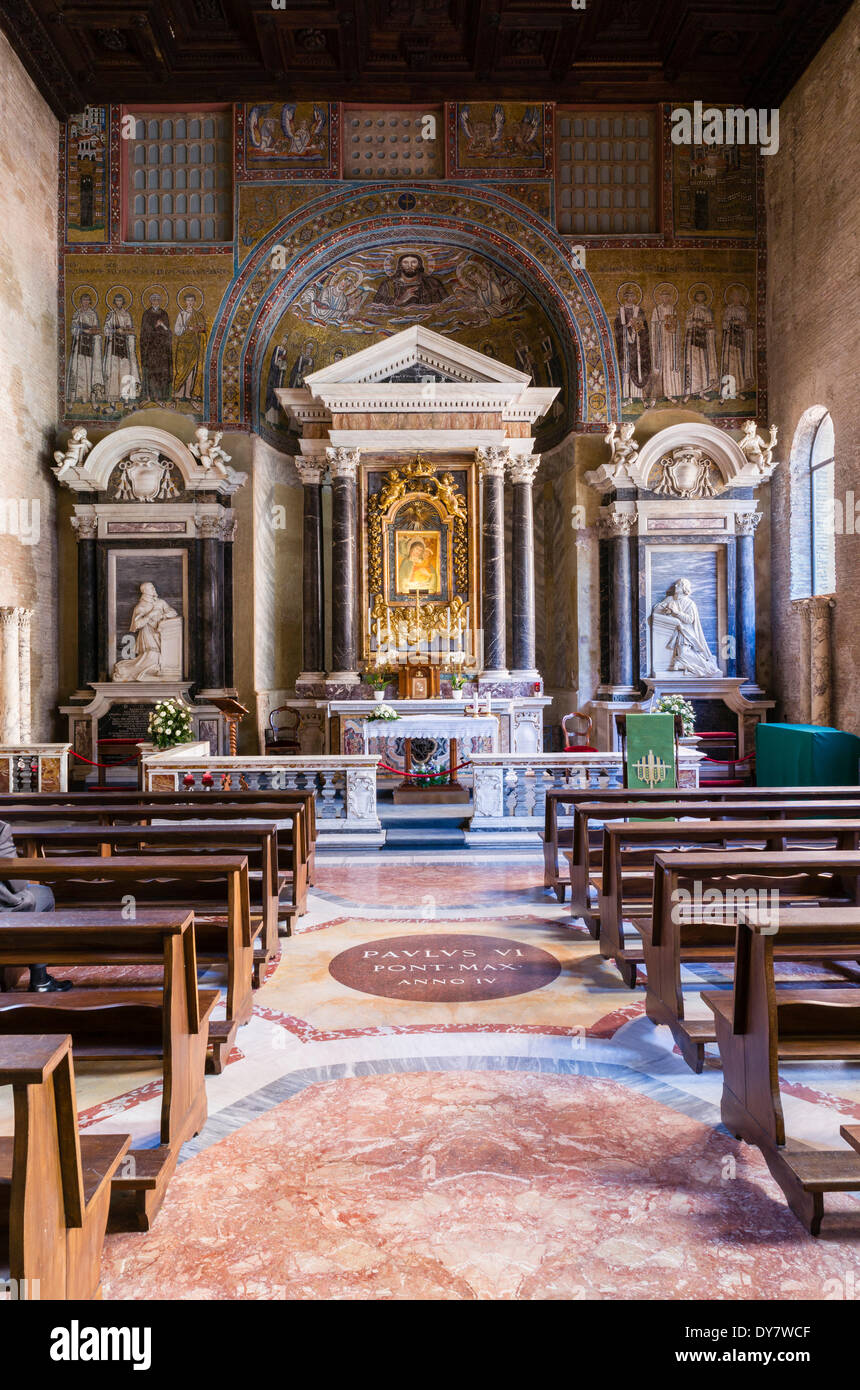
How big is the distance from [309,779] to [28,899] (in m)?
5.73

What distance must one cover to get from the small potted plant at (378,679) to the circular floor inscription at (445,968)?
8016mm

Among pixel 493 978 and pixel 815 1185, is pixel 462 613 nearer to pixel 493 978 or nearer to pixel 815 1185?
pixel 493 978

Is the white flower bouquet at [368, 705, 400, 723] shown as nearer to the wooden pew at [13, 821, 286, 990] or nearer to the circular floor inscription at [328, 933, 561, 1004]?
the circular floor inscription at [328, 933, 561, 1004]

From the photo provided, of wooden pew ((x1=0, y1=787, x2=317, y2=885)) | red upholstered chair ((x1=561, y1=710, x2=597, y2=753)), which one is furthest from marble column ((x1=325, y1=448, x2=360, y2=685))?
wooden pew ((x1=0, y1=787, x2=317, y2=885))

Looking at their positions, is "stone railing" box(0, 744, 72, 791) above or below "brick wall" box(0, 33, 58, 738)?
below

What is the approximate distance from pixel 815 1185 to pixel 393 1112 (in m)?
1.74

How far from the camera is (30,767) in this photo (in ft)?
39.8

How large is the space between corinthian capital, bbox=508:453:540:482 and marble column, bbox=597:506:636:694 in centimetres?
147

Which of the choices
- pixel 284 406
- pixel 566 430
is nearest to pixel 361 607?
pixel 284 406

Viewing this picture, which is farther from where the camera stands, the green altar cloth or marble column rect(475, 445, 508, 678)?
marble column rect(475, 445, 508, 678)

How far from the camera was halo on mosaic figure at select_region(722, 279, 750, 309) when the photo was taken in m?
16.2

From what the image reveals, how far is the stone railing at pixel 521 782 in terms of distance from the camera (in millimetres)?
10367
